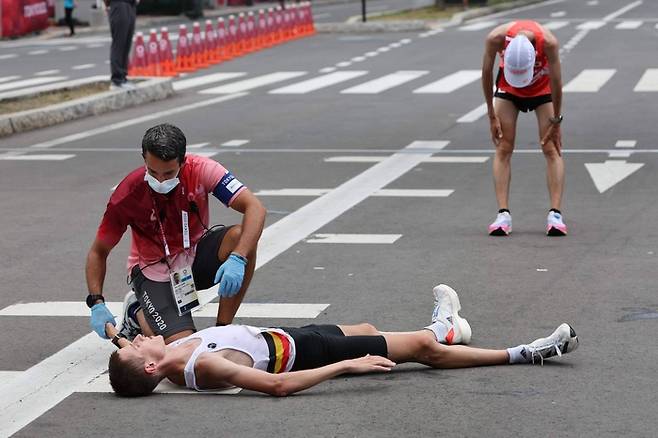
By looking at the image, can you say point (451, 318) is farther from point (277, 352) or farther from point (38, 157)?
point (38, 157)

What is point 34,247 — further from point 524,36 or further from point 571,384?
point 571,384

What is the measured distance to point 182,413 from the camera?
613 cm

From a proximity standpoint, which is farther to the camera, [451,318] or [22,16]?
[22,16]

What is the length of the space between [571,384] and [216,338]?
1595 mm

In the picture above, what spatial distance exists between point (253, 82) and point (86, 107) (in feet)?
16.3

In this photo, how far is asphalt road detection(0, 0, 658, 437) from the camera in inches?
240

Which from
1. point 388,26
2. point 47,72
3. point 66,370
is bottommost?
point 388,26

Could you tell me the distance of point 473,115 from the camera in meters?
18.4

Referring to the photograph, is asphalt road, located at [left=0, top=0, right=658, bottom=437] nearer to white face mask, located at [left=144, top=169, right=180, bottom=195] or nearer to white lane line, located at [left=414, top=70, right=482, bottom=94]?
white lane line, located at [left=414, top=70, right=482, bottom=94]

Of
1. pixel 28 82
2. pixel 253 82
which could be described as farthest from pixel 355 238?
pixel 28 82

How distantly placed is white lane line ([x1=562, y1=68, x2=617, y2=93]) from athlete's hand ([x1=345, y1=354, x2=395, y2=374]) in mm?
15210

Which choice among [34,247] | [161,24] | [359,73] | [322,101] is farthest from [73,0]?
[34,247]

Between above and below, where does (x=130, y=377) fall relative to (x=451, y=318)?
above

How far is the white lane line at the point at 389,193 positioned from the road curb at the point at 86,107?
623 centimetres
